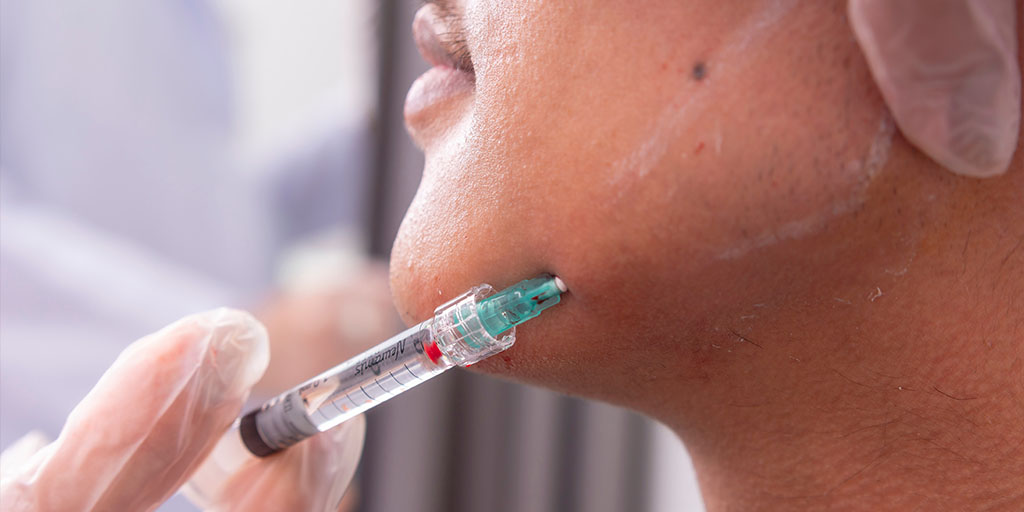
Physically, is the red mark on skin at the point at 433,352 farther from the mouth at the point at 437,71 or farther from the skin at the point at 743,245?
the mouth at the point at 437,71

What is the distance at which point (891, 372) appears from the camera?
56 cm

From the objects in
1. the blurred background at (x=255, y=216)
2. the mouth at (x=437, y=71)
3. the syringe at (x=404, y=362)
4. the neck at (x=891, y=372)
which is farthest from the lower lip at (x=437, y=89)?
the blurred background at (x=255, y=216)

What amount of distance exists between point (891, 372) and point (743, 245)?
171mm

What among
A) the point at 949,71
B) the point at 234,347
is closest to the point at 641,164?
the point at 949,71

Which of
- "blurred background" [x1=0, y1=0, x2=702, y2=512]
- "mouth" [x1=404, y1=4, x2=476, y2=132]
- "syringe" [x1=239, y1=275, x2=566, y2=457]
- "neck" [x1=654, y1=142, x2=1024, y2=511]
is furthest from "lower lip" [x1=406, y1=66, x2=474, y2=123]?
"blurred background" [x1=0, y1=0, x2=702, y2=512]

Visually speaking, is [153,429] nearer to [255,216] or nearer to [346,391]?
[346,391]

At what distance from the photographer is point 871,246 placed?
0.49m

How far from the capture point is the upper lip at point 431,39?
2.22 feet

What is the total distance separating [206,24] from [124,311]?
67cm

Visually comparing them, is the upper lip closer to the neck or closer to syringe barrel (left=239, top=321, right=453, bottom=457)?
syringe barrel (left=239, top=321, right=453, bottom=457)

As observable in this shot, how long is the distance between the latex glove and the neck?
35 millimetres

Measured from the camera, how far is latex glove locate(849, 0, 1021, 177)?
425 mm

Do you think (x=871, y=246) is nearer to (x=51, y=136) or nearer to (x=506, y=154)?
(x=506, y=154)

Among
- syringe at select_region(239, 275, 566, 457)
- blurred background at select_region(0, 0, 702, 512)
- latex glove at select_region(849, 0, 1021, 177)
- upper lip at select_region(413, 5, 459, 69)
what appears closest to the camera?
latex glove at select_region(849, 0, 1021, 177)
